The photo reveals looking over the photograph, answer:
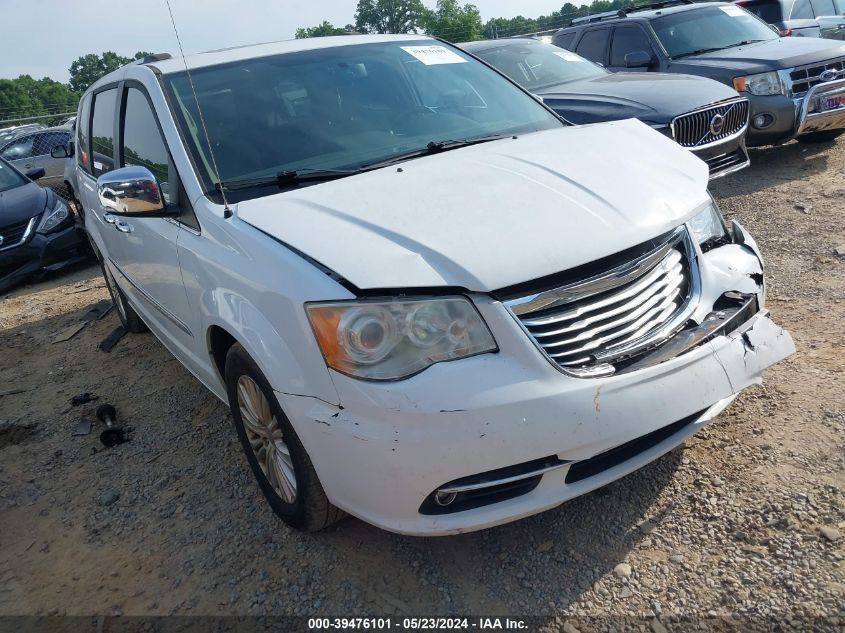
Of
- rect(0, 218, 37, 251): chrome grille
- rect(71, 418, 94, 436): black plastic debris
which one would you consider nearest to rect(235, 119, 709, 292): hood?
rect(71, 418, 94, 436): black plastic debris

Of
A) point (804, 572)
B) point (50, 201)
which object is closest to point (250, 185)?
point (804, 572)

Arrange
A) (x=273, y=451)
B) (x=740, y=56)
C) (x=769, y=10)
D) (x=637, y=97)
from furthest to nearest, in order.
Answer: (x=769, y=10), (x=740, y=56), (x=637, y=97), (x=273, y=451)

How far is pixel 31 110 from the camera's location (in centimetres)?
2972

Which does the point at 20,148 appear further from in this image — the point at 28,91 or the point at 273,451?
the point at 28,91

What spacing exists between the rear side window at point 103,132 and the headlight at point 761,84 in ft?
19.4

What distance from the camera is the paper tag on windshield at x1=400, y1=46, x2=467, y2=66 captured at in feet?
12.6

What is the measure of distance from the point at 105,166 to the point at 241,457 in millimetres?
2127

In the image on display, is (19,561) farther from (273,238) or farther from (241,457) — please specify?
(273,238)

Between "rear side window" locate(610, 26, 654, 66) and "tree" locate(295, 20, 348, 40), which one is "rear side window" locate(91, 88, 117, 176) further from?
"rear side window" locate(610, 26, 654, 66)

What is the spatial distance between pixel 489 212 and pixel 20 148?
17.1 metres

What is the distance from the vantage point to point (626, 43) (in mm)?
8508

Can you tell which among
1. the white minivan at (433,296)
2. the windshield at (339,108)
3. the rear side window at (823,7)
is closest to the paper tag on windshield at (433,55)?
the windshield at (339,108)

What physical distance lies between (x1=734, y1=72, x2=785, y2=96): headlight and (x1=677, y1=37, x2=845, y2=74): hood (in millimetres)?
69

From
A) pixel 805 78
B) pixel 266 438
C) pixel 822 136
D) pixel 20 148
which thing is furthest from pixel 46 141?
pixel 266 438
